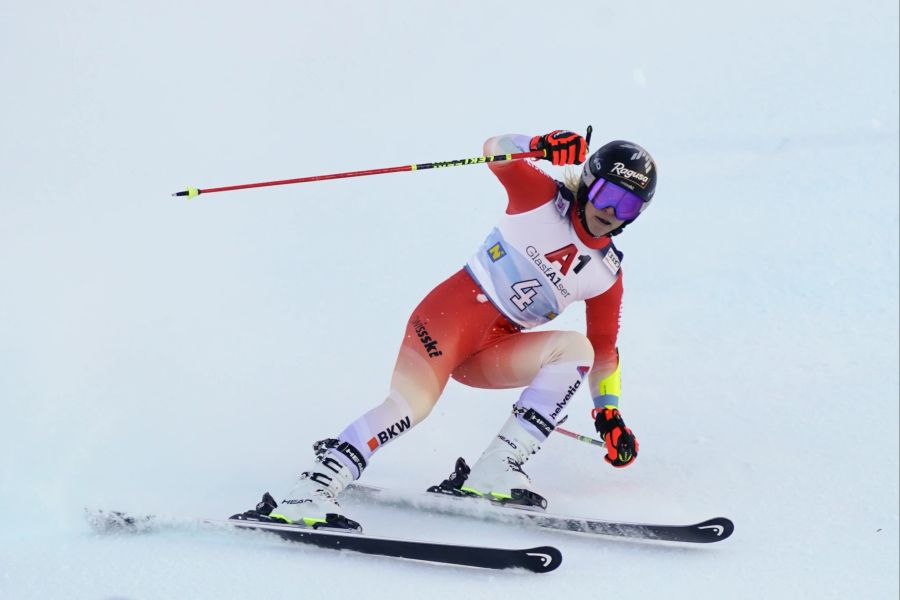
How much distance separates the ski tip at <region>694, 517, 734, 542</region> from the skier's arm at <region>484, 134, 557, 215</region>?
54.1 inches

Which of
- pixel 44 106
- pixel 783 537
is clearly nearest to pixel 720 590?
pixel 783 537

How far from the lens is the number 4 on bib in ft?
13.4

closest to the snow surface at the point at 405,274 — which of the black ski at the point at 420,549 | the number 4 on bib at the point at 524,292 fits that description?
the black ski at the point at 420,549

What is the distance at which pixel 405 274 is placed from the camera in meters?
7.07

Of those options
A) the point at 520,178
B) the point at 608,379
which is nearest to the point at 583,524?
the point at 608,379

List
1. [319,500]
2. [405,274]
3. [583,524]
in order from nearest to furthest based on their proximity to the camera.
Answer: [319,500] → [583,524] → [405,274]

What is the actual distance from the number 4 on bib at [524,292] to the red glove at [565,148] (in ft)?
1.66

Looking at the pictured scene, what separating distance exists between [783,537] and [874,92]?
8560mm

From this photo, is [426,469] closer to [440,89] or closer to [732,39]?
[440,89]

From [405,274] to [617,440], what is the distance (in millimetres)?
3211

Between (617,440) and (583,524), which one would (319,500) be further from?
(617,440)

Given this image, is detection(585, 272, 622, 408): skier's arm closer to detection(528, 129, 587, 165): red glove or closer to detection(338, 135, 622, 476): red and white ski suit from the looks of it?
detection(338, 135, 622, 476): red and white ski suit

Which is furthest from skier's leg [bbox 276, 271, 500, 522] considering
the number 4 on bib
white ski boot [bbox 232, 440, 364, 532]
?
the number 4 on bib

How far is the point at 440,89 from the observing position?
11516 millimetres
